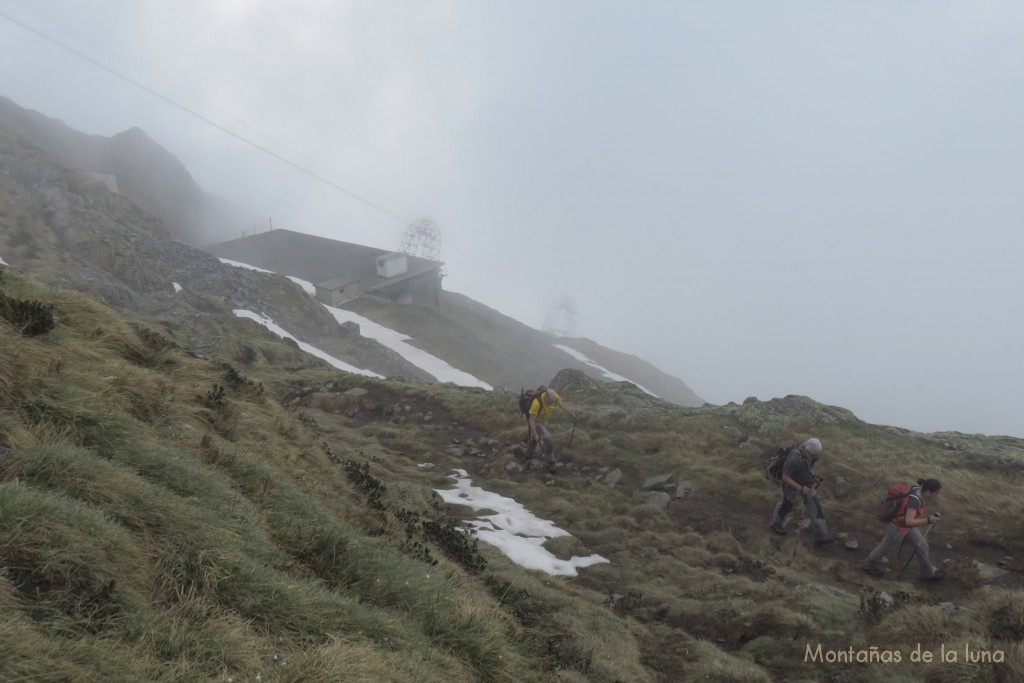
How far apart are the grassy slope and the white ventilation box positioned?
6903cm

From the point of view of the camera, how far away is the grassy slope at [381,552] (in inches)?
145

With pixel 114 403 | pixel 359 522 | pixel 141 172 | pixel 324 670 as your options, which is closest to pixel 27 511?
pixel 324 670

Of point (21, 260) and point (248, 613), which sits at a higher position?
point (248, 613)

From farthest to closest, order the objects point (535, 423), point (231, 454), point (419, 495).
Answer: point (535, 423) < point (419, 495) < point (231, 454)

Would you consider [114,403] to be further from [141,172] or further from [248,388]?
[141,172]

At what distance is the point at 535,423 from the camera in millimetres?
15383

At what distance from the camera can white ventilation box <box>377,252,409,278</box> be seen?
271 ft

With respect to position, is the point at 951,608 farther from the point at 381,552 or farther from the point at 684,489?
the point at 381,552

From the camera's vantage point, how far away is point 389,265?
82938 mm

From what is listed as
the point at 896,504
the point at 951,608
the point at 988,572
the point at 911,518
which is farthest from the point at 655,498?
the point at 951,608

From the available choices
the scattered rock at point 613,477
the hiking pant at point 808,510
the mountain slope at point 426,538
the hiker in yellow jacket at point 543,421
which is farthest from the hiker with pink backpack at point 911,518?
the hiker in yellow jacket at point 543,421

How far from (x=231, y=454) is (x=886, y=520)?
1057cm

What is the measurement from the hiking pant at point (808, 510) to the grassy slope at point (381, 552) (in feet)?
1.24

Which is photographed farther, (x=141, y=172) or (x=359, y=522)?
(x=141, y=172)
